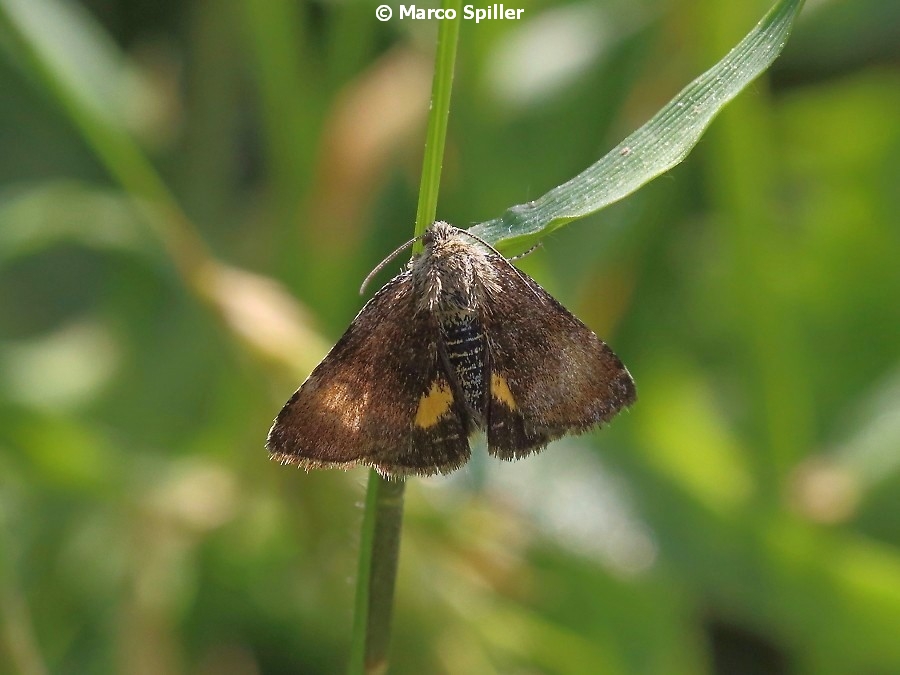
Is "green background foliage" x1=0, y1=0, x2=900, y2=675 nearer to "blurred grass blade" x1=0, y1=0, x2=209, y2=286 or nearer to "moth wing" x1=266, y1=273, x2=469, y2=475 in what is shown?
"blurred grass blade" x1=0, y1=0, x2=209, y2=286

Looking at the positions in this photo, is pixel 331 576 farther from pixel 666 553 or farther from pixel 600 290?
pixel 600 290

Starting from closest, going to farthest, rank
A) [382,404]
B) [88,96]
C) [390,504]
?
1. [390,504]
2. [382,404]
3. [88,96]

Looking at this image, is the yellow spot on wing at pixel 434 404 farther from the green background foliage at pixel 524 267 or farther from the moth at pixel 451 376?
the green background foliage at pixel 524 267

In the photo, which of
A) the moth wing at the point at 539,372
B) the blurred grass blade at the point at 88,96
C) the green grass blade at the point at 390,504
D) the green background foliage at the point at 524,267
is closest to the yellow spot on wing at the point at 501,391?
the moth wing at the point at 539,372

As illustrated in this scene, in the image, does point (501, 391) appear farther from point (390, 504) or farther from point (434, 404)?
point (390, 504)

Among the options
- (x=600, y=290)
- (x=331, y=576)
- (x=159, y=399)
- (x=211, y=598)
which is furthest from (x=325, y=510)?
(x=600, y=290)

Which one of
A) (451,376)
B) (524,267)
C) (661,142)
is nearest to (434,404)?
(451,376)

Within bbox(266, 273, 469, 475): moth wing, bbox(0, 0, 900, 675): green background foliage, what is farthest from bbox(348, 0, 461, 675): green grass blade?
bbox(0, 0, 900, 675): green background foliage

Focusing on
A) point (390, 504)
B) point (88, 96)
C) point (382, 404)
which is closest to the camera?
point (390, 504)
